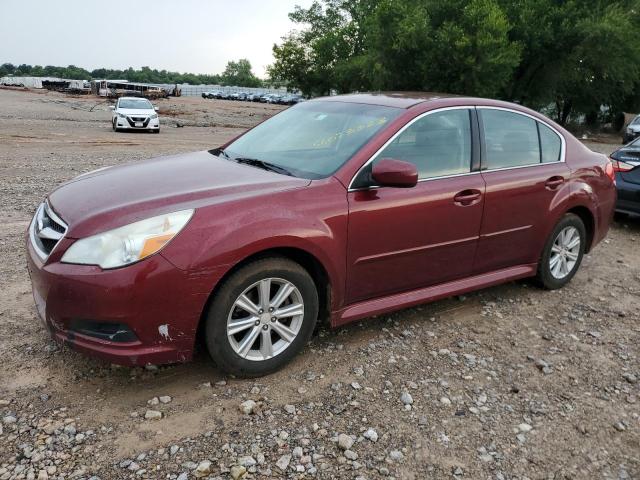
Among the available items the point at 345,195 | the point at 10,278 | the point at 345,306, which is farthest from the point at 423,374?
the point at 10,278

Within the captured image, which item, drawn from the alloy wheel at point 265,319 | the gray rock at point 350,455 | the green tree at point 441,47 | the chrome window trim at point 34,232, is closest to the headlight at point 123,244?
the chrome window trim at point 34,232

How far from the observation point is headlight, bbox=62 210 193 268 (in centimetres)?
281

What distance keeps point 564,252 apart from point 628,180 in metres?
3.34

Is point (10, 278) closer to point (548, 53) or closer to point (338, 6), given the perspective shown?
point (548, 53)

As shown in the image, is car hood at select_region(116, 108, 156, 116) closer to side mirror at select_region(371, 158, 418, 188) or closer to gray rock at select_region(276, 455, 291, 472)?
side mirror at select_region(371, 158, 418, 188)

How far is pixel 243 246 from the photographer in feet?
9.85

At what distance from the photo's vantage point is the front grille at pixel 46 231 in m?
3.04

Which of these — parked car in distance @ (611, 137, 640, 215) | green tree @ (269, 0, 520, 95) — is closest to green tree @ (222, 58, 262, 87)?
green tree @ (269, 0, 520, 95)

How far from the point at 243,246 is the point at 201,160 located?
1.29m

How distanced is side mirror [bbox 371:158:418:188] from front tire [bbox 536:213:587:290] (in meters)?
1.96

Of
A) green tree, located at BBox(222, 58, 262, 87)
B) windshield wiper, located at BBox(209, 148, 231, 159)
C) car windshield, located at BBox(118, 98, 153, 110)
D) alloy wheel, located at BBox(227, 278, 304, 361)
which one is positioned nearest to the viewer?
alloy wheel, located at BBox(227, 278, 304, 361)

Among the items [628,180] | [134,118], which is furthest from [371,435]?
[134,118]

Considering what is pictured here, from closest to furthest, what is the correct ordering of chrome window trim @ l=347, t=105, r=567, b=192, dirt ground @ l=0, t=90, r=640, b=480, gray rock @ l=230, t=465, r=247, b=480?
gray rock @ l=230, t=465, r=247, b=480
dirt ground @ l=0, t=90, r=640, b=480
chrome window trim @ l=347, t=105, r=567, b=192

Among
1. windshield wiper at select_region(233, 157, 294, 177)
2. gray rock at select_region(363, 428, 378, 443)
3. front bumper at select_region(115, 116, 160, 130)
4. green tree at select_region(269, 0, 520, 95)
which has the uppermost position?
green tree at select_region(269, 0, 520, 95)
